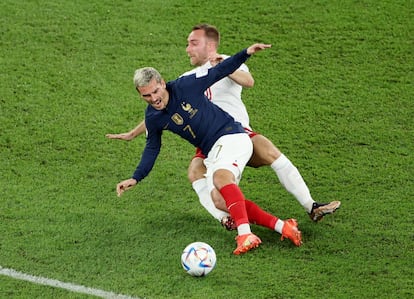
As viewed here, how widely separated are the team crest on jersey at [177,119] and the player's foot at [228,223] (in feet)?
2.64

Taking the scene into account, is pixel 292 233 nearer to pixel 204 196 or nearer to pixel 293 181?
pixel 293 181

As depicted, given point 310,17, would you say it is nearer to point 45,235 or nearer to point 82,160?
point 82,160

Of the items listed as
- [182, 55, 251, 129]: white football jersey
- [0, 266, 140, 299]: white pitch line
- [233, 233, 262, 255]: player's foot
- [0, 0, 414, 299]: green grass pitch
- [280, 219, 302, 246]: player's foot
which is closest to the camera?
[0, 266, 140, 299]: white pitch line

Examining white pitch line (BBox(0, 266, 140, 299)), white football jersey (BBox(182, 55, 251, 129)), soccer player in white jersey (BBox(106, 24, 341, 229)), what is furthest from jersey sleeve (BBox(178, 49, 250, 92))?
white pitch line (BBox(0, 266, 140, 299))

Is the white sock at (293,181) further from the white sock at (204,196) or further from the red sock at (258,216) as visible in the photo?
the white sock at (204,196)

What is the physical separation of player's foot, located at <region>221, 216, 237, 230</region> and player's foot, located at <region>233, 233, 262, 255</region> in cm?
27

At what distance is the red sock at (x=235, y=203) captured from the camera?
23.5 ft

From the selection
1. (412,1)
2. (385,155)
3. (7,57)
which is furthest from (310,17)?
(7,57)

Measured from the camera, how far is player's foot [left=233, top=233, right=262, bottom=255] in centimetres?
709

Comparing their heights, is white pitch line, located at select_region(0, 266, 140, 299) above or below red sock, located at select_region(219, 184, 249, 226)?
below

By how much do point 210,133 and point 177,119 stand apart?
285 millimetres

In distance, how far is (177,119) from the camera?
739 cm

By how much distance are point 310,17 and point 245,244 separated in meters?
4.34

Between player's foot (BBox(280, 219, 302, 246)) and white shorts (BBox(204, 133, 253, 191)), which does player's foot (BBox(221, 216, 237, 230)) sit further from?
player's foot (BBox(280, 219, 302, 246))
